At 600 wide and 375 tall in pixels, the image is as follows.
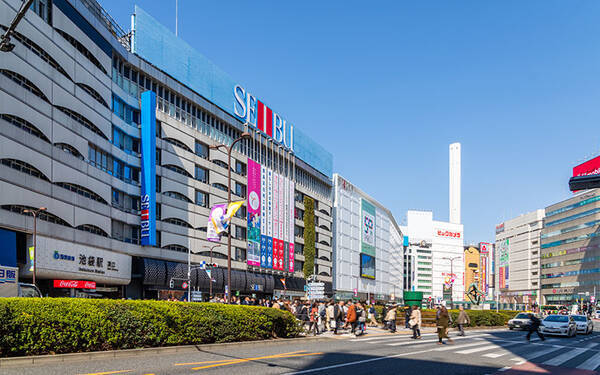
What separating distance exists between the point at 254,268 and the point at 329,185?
1339 inches

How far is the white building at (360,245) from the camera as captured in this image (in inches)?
4252

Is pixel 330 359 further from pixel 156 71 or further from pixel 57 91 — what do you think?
pixel 156 71

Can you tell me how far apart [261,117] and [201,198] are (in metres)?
17.9

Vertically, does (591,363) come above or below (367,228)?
below

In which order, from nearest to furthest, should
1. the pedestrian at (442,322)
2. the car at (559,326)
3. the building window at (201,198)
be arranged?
1. the pedestrian at (442,322)
2. the car at (559,326)
3. the building window at (201,198)

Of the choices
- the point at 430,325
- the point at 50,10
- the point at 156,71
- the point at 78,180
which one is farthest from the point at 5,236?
the point at 430,325

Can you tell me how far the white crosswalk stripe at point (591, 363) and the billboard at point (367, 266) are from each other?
327 ft

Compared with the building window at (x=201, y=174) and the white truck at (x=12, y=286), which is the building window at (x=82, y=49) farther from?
the white truck at (x=12, y=286)

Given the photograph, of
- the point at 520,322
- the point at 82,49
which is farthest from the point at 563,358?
the point at 82,49

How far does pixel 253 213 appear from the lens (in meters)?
72.4

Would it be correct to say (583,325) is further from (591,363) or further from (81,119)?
(81,119)

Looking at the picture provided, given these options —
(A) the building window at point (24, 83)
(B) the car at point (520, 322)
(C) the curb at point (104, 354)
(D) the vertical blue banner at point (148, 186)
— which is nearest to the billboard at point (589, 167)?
(B) the car at point (520, 322)

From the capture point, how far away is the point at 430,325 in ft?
151

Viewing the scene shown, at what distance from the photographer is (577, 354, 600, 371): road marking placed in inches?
671
